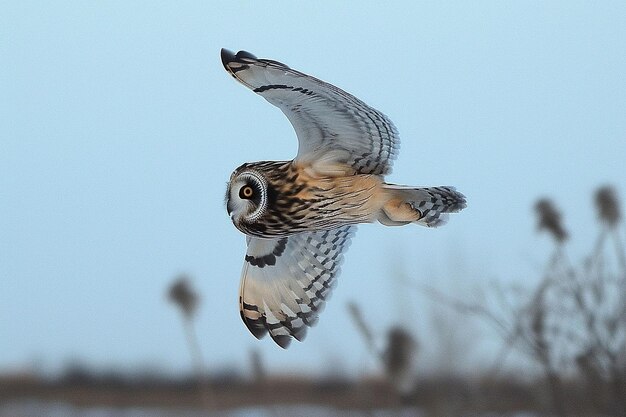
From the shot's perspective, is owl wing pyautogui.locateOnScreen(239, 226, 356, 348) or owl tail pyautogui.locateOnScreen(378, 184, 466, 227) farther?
owl wing pyautogui.locateOnScreen(239, 226, 356, 348)

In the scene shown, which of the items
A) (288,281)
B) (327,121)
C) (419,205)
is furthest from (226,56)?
(288,281)

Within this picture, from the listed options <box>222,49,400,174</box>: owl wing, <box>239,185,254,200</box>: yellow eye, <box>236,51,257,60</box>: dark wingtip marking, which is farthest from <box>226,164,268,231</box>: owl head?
<box>236,51,257,60</box>: dark wingtip marking

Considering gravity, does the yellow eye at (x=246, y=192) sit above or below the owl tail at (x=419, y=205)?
above

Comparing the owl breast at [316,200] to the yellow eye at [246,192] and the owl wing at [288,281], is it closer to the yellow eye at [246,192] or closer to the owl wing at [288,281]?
the yellow eye at [246,192]

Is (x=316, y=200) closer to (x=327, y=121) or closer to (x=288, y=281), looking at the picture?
(x=327, y=121)

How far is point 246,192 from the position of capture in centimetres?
230

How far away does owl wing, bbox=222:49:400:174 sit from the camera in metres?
2.20

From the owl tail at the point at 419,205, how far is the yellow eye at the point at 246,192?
0.31 metres

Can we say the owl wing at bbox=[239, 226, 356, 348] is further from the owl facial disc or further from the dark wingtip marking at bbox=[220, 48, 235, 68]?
the dark wingtip marking at bbox=[220, 48, 235, 68]

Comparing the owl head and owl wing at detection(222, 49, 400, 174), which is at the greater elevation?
owl wing at detection(222, 49, 400, 174)

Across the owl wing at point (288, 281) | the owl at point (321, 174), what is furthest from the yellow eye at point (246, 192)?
the owl wing at point (288, 281)

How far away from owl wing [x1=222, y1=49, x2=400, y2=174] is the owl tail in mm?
70

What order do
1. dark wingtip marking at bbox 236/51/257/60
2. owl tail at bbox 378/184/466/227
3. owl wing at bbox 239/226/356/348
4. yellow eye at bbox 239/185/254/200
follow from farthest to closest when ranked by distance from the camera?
owl wing at bbox 239/226/356/348
owl tail at bbox 378/184/466/227
yellow eye at bbox 239/185/254/200
dark wingtip marking at bbox 236/51/257/60

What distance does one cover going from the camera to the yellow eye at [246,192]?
2.29 meters
